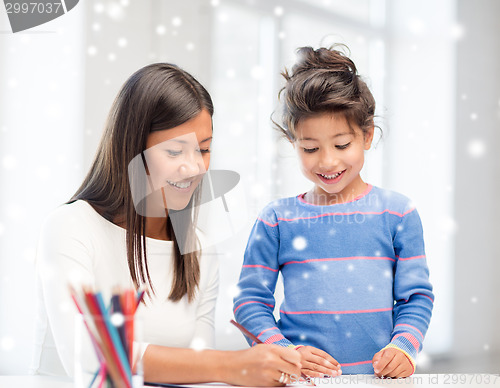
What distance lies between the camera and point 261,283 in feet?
3.36

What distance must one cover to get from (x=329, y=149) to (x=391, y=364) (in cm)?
38

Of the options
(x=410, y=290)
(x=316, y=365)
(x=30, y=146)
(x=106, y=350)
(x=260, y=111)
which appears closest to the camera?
(x=106, y=350)

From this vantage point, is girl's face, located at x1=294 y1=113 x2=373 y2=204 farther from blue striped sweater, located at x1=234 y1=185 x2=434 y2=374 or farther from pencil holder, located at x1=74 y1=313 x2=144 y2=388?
pencil holder, located at x1=74 y1=313 x2=144 y2=388

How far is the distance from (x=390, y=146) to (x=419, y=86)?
28cm

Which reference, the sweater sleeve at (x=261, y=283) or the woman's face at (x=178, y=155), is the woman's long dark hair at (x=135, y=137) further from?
the sweater sleeve at (x=261, y=283)

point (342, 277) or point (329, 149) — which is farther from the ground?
point (329, 149)

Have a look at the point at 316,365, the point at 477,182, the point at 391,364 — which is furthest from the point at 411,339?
the point at 477,182

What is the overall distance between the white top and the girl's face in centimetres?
26

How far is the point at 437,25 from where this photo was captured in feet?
7.60

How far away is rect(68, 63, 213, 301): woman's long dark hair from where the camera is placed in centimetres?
92

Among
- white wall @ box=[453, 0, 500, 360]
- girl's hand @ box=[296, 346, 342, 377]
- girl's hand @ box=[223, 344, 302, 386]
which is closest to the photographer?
girl's hand @ box=[223, 344, 302, 386]

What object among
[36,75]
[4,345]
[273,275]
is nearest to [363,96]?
[273,275]

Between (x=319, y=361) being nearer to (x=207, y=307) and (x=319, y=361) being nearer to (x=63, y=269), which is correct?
(x=207, y=307)

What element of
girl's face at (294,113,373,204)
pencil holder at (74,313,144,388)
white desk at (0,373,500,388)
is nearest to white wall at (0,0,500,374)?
girl's face at (294,113,373,204)
